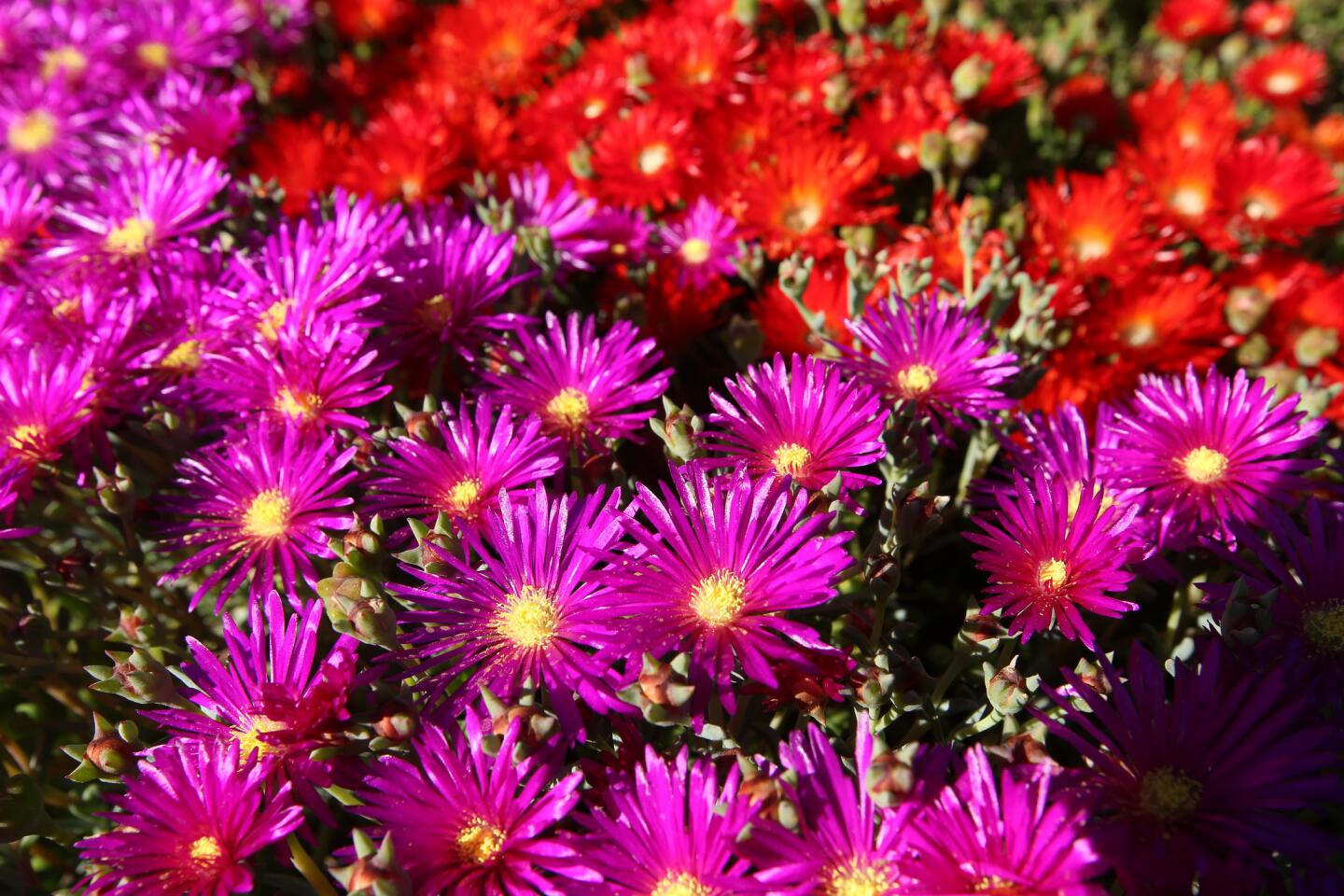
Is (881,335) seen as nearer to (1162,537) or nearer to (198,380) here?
(1162,537)

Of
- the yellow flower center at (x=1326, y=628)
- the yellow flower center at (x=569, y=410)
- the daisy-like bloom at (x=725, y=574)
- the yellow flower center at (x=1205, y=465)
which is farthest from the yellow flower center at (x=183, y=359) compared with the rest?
the yellow flower center at (x=1326, y=628)

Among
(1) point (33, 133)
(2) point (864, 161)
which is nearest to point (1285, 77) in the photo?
(2) point (864, 161)

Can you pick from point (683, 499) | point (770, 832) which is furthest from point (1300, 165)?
point (770, 832)

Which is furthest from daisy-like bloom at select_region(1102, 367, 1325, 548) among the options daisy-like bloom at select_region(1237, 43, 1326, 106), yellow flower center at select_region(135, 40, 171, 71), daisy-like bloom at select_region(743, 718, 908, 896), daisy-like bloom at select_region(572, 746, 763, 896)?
yellow flower center at select_region(135, 40, 171, 71)

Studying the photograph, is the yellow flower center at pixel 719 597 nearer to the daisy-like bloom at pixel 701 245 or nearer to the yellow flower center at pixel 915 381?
the yellow flower center at pixel 915 381

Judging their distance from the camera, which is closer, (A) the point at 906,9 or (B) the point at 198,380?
(B) the point at 198,380

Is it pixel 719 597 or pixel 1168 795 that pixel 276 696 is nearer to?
pixel 719 597
